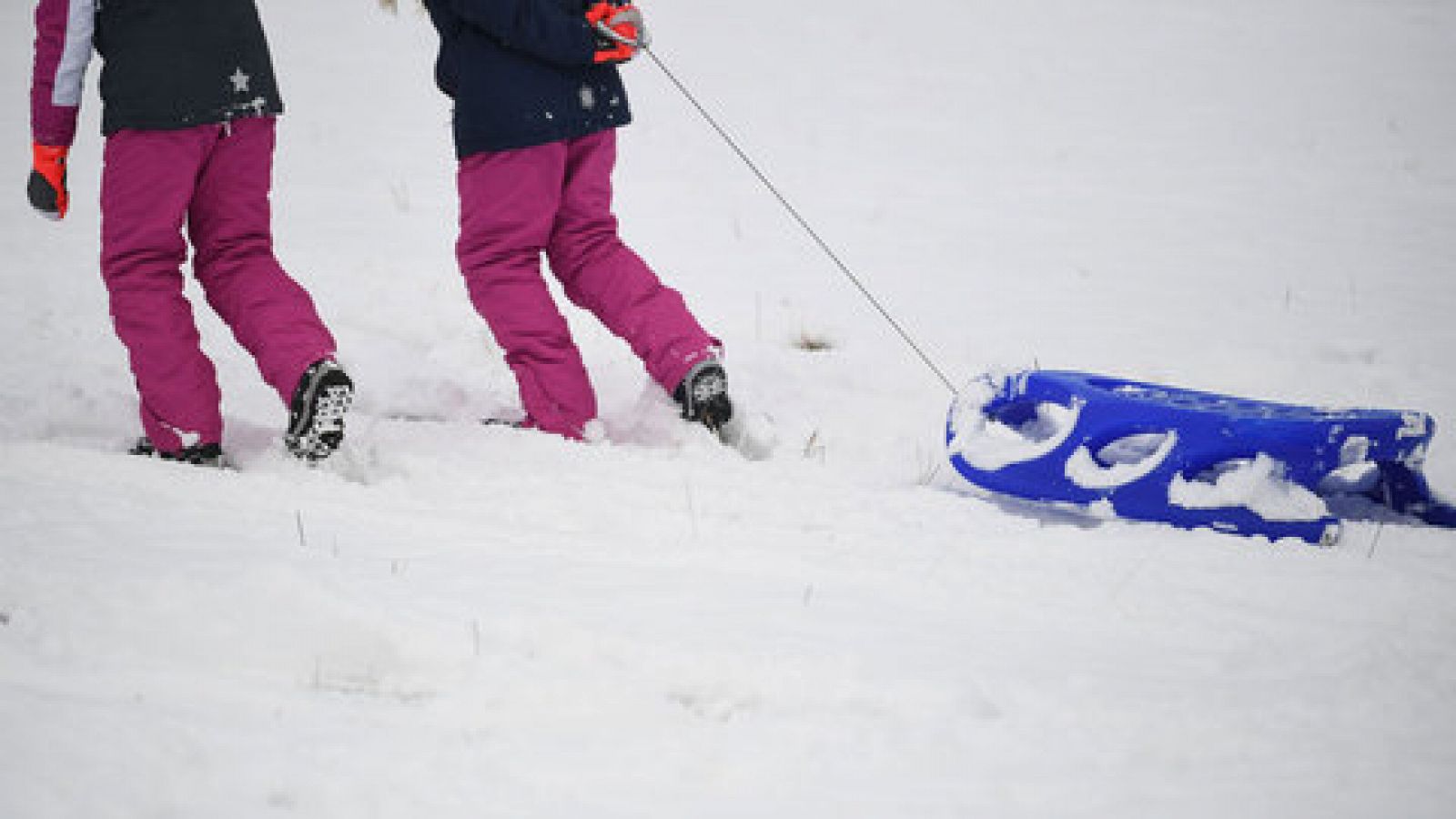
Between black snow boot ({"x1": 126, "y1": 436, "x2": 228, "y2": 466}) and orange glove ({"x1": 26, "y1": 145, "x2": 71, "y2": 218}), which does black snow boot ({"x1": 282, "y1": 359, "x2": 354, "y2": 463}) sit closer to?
black snow boot ({"x1": 126, "y1": 436, "x2": 228, "y2": 466})

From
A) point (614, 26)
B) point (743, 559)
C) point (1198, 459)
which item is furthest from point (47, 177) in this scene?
point (1198, 459)

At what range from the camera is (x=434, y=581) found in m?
2.18

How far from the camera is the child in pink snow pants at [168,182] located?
2926 millimetres

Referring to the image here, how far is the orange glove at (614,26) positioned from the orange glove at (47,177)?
1.43 m

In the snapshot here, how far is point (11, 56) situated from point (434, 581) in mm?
7770

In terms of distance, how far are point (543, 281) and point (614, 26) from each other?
762mm

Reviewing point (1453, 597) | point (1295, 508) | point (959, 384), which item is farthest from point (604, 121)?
point (1453, 597)

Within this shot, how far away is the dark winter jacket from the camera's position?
291 cm

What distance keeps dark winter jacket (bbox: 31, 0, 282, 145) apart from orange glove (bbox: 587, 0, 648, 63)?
1.00 meters

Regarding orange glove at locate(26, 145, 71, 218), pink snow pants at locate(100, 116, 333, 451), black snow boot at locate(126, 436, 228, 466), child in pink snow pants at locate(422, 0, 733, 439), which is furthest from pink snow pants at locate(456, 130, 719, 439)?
orange glove at locate(26, 145, 71, 218)

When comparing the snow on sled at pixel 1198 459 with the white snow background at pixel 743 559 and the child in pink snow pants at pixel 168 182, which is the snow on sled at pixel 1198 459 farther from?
the child in pink snow pants at pixel 168 182

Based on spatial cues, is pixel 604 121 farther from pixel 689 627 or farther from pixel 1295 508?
pixel 1295 508

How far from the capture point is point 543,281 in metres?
3.48

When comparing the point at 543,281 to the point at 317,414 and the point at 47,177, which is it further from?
the point at 47,177
